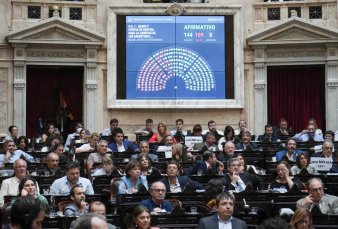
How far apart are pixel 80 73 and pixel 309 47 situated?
6661 millimetres

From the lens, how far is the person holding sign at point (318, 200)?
10.1 meters

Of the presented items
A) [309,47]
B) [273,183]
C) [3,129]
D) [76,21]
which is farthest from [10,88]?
[273,183]

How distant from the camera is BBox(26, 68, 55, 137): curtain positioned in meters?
22.4

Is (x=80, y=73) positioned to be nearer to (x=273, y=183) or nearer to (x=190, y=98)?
(x=190, y=98)

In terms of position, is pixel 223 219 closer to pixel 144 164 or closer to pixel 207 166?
pixel 144 164

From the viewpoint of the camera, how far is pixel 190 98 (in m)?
22.0

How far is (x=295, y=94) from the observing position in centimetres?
2302

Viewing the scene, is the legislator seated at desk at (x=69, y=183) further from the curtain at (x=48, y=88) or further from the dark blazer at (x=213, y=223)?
the curtain at (x=48, y=88)

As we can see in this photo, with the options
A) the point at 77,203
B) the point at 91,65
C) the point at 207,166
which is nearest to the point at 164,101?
the point at 91,65

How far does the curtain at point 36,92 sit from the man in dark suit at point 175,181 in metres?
11.1

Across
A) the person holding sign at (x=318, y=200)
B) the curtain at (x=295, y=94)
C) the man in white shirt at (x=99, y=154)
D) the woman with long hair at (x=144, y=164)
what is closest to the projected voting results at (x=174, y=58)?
the curtain at (x=295, y=94)

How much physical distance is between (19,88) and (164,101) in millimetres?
4034

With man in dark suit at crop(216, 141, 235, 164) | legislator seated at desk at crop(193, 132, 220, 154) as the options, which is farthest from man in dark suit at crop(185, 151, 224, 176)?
legislator seated at desk at crop(193, 132, 220, 154)

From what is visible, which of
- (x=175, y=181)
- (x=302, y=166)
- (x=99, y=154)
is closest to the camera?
(x=175, y=181)
